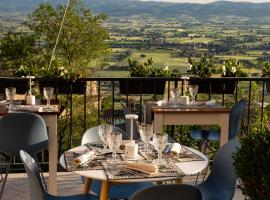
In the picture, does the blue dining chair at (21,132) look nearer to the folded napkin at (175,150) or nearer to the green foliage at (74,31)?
the folded napkin at (175,150)

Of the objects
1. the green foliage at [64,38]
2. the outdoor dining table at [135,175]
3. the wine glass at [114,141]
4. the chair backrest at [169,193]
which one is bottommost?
the green foliage at [64,38]

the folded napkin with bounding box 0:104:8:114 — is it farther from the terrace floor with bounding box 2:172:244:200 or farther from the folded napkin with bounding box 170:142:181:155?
the folded napkin with bounding box 170:142:181:155

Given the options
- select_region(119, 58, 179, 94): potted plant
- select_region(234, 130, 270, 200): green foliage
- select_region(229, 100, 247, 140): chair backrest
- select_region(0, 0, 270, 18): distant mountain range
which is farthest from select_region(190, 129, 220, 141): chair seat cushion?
select_region(0, 0, 270, 18): distant mountain range

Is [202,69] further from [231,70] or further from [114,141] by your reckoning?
[114,141]

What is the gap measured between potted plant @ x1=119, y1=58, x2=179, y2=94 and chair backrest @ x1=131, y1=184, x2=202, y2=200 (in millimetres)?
3448

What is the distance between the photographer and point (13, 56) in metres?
41.3

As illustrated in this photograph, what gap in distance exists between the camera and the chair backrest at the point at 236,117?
5.13m

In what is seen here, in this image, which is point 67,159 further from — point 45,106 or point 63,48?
point 63,48

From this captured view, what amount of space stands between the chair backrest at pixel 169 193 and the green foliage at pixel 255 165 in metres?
0.27

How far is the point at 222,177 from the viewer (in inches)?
137

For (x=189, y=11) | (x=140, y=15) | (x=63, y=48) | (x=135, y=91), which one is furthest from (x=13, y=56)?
(x=135, y=91)

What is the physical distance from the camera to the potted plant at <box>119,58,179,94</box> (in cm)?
607

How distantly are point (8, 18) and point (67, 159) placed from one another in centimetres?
2806

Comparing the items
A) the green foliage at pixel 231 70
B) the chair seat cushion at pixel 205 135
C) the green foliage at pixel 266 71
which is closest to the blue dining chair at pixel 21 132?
the chair seat cushion at pixel 205 135
